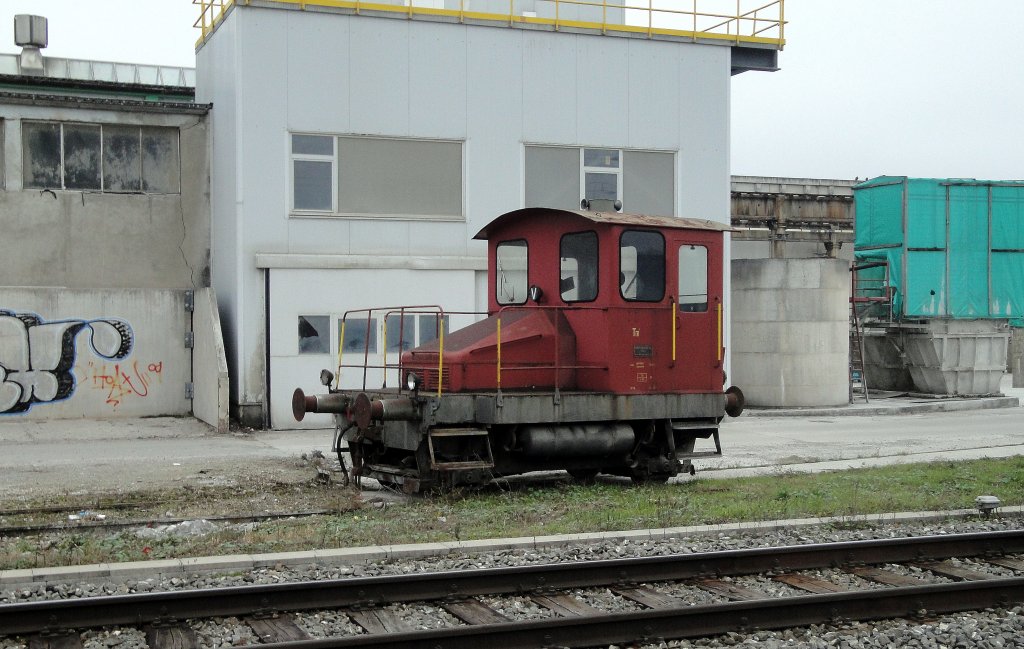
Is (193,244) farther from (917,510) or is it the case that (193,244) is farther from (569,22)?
(917,510)

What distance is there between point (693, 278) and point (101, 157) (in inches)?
510

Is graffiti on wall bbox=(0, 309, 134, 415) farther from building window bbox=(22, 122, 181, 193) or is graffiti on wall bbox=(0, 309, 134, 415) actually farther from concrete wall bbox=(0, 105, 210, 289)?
building window bbox=(22, 122, 181, 193)

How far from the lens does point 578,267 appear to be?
13.1 meters

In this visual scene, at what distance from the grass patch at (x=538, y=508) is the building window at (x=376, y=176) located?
861cm

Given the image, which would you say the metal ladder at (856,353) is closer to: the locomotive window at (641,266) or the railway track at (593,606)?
the locomotive window at (641,266)

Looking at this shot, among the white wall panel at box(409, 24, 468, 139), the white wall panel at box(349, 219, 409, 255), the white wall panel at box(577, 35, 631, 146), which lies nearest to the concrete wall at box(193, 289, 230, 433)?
the white wall panel at box(349, 219, 409, 255)

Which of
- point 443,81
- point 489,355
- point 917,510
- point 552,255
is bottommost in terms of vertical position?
point 917,510

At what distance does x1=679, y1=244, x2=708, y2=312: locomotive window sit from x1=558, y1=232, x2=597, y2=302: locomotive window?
108cm

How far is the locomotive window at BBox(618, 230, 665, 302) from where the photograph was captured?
1290cm

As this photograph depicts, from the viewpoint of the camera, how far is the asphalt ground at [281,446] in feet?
48.1

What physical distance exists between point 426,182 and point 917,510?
12303 mm

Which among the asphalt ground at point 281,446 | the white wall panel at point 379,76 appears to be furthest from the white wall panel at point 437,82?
the asphalt ground at point 281,446

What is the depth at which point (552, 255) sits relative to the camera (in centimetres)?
1341

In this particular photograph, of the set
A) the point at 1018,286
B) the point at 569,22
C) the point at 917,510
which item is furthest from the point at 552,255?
the point at 1018,286
